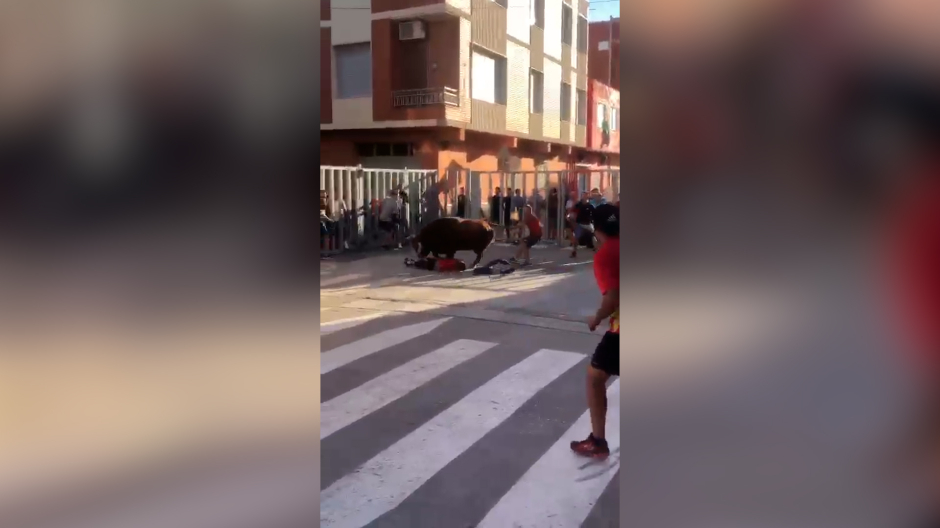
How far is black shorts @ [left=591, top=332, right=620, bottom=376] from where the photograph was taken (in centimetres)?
333

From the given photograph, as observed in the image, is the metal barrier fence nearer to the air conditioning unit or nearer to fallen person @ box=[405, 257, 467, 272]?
fallen person @ box=[405, 257, 467, 272]

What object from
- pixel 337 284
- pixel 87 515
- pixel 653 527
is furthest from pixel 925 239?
pixel 337 284

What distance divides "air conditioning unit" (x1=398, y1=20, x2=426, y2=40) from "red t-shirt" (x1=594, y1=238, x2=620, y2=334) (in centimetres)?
1228

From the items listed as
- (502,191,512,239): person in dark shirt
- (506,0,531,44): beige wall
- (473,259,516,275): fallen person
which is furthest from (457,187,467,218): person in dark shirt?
(506,0,531,44): beige wall

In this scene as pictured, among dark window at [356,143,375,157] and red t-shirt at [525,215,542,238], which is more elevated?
dark window at [356,143,375,157]

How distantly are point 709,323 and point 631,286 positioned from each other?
0.78 feet

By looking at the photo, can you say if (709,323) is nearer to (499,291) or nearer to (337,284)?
(499,291)

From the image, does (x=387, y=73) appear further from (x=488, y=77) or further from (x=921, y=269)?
(x=921, y=269)

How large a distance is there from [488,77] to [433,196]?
2.81 meters

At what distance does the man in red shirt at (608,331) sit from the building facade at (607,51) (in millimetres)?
580

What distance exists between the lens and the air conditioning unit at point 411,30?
14.6 meters

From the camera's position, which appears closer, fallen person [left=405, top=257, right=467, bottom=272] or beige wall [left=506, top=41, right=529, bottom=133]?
beige wall [left=506, top=41, right=529, bottom=133]

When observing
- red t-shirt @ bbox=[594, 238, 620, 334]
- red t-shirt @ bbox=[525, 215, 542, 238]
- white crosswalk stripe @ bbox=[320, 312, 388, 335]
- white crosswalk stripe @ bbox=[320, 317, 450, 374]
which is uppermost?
red t-shirt @ bbox=[594, 238, 620, 334]

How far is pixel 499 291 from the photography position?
8.58 meters
